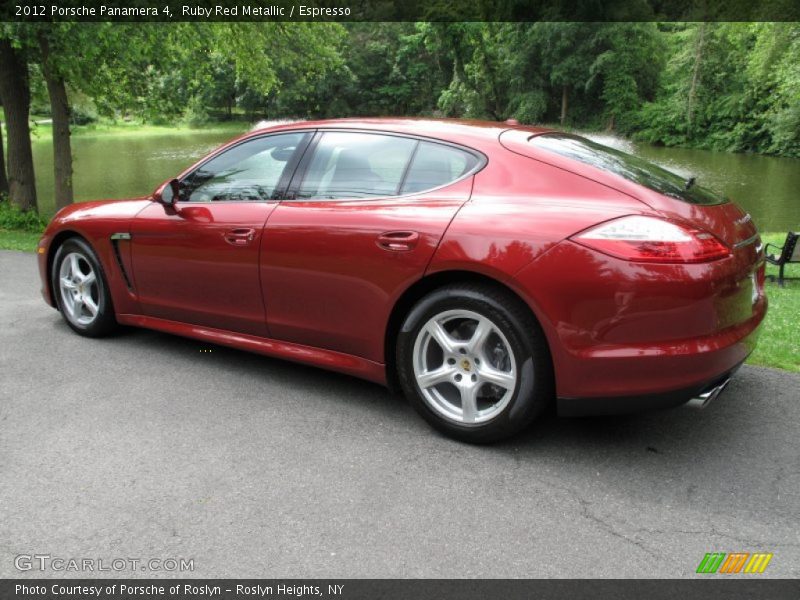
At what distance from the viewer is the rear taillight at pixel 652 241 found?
3.00 m

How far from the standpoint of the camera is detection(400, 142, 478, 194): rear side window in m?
3.62

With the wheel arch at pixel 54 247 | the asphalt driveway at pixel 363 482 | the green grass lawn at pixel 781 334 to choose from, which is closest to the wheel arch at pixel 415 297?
the asphalt driveway at pixel 363 482

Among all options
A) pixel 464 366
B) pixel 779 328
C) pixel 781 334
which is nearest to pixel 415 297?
pixel 464 366

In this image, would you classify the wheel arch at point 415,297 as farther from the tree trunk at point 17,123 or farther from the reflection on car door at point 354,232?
the tree trunk at point 17,123

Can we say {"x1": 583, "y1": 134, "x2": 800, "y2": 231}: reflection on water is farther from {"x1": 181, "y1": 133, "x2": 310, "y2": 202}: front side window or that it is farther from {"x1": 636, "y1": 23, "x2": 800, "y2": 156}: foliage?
{"x1": 181, "y1": 133, "x2": 310, "y2": 202}: front side window

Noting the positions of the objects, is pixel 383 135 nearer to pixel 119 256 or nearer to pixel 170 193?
pixel 170 193

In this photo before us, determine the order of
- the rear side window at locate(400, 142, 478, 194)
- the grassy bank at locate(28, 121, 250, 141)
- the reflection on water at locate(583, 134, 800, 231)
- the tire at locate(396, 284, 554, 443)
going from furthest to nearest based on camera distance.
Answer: the grassy bank at locate(28, 121, 250, 141) < the reflection on water at locate(583, 134, 800, 231) < the rear side window at locate(400, 142, 478, 194) < the tire at locate(396, 284, 554, 443)

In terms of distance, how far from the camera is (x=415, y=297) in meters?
3.61

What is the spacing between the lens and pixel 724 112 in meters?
49.7

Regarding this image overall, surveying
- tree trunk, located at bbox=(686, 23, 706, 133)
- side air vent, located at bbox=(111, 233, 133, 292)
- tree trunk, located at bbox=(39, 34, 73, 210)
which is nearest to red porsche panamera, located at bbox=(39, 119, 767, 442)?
side air vent, located at bbox=(111, 233, 133, 292)

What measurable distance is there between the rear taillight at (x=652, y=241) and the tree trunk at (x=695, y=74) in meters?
53.5

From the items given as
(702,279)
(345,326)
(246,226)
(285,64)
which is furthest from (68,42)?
(702,279)

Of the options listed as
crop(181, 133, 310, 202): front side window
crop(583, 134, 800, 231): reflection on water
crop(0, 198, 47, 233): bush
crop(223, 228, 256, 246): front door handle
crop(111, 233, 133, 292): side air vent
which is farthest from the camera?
crop(583, 134, 800, 231): reflection on water

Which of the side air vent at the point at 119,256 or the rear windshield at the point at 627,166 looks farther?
the side air vent at the point at 119,256
